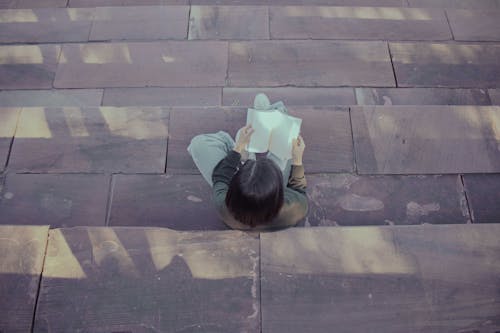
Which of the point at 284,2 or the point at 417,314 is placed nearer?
the point at 417,314

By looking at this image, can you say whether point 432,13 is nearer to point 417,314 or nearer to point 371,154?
point 371,154

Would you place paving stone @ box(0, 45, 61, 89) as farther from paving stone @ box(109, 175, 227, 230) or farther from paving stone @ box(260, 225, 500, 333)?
paving stone @ box(260, 225, 500, 333)

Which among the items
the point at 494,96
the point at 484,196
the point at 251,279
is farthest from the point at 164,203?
the point at 494,96

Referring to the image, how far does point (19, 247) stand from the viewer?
6.87 ft

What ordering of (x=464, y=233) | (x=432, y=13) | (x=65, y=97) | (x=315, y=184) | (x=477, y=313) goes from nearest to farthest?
1. (x=477, y=313)
2. (x=464, y=233)
3. (x=315, y=184)
4. (x=65, y=97)
5. (x=432, y=13)

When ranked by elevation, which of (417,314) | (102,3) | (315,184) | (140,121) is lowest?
(417,314)

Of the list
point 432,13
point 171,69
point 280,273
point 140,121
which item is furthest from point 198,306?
point 432,13

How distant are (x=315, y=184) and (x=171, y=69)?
1572mm

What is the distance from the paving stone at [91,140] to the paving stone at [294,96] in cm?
65

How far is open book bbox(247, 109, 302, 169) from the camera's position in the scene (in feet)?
7.50

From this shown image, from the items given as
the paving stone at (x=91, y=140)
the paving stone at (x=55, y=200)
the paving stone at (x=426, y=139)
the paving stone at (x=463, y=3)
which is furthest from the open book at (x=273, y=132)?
the paving stone at (x=463, y=3)

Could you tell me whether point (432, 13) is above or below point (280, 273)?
above

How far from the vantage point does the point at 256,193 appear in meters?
1.67

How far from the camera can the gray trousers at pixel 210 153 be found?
228 cm
